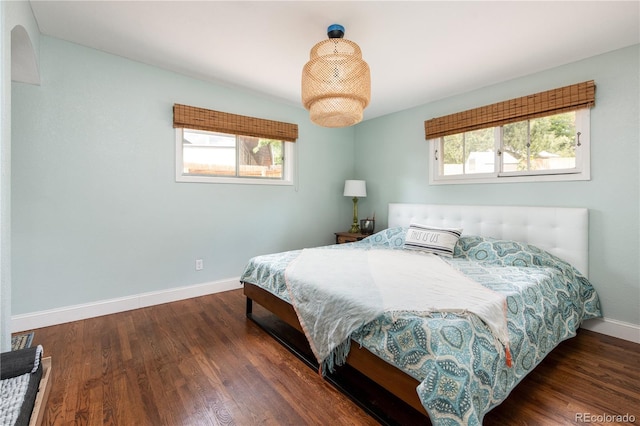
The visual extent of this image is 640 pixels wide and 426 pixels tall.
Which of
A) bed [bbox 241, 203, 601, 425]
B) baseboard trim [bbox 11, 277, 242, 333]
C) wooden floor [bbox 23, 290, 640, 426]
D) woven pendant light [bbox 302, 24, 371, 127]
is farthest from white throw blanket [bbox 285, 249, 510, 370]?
baseboard trim [bbox 11, 277, 242, 333]

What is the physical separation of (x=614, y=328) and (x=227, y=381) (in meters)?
3.05

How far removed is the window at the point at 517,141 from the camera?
8.21 feet

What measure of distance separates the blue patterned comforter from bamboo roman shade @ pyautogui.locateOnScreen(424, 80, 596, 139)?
1.27 metres

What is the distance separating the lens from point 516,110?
9.12ft

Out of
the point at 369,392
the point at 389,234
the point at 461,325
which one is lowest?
the point at 369,392

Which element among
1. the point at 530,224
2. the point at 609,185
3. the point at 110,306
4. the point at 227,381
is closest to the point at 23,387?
the point at 227,381

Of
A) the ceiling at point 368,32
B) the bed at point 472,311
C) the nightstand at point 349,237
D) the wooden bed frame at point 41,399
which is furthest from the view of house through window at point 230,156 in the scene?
the wooden bed frame at point 41,399

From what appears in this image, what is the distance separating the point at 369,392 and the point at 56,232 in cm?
279

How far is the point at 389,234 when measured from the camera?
3410 mm

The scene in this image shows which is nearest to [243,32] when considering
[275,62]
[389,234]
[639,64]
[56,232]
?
[275,62]

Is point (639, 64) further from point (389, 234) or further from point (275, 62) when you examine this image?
point (275, 62)

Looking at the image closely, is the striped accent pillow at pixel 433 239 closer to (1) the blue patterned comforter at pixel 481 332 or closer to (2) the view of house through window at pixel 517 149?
(1) the blue patterned comforter at pixel 481 332

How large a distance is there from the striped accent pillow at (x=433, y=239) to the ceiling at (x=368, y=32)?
1564 mm

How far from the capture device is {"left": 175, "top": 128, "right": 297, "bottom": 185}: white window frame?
3018 mm
